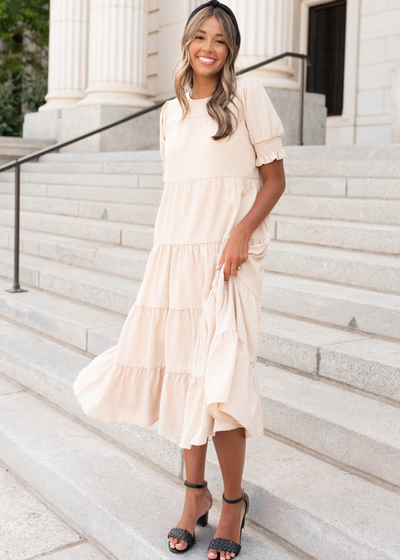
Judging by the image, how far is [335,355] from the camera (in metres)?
3.45

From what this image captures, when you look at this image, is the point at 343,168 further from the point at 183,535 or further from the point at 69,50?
the point at 69,50

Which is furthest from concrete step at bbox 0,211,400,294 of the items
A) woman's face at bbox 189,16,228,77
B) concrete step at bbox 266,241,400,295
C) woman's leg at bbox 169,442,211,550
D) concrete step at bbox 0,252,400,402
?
woman's face at bbox 189,16,228,77

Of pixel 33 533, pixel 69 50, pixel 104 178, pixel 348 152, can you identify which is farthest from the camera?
pixel 69 50

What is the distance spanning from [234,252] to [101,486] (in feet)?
4.54

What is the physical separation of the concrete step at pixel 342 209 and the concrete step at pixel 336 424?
78.2 inches

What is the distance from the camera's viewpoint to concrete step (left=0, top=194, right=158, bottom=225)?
281 inches

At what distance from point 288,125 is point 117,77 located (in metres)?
3.56

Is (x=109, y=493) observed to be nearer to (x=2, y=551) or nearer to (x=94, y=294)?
(x=2, y=551)

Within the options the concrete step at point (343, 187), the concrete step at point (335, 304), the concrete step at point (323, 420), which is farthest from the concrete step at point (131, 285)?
the concrete step at point (343, 187)

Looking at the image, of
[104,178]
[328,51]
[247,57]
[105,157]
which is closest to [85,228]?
[104,178]

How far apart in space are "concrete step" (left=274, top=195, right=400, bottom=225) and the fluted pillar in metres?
6.74

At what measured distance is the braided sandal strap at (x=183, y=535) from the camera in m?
2.54

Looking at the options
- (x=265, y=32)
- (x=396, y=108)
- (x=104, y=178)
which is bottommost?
(x=104, y=178)

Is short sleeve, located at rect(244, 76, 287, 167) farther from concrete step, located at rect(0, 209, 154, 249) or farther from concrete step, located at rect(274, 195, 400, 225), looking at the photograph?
concrete step, located at rect(0, 209, 154, 249)
